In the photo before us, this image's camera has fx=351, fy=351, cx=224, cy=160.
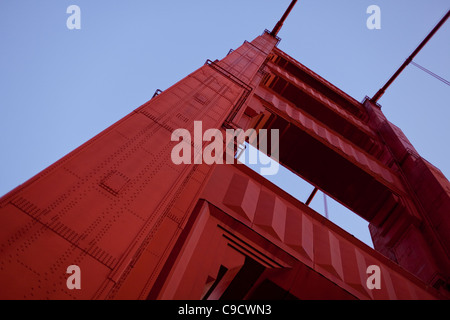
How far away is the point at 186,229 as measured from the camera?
4.95m

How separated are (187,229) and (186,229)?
0.05ft

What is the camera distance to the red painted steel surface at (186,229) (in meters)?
3.35

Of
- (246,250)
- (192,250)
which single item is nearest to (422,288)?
(246,250)

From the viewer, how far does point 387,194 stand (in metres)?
12.4

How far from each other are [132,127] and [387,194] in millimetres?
10126

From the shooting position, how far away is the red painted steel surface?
3350mm

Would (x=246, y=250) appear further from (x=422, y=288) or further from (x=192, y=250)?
(x=422, y=288)

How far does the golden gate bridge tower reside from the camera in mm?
3350

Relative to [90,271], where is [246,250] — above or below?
above

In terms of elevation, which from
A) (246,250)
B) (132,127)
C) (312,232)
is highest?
(312,232)

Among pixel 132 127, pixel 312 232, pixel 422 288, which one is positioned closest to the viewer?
pixel 132 127

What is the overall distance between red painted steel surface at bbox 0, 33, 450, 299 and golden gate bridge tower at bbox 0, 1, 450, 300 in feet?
0.05

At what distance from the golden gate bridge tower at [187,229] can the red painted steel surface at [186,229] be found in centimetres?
2

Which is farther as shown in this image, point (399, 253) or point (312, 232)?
point (399, 253)
